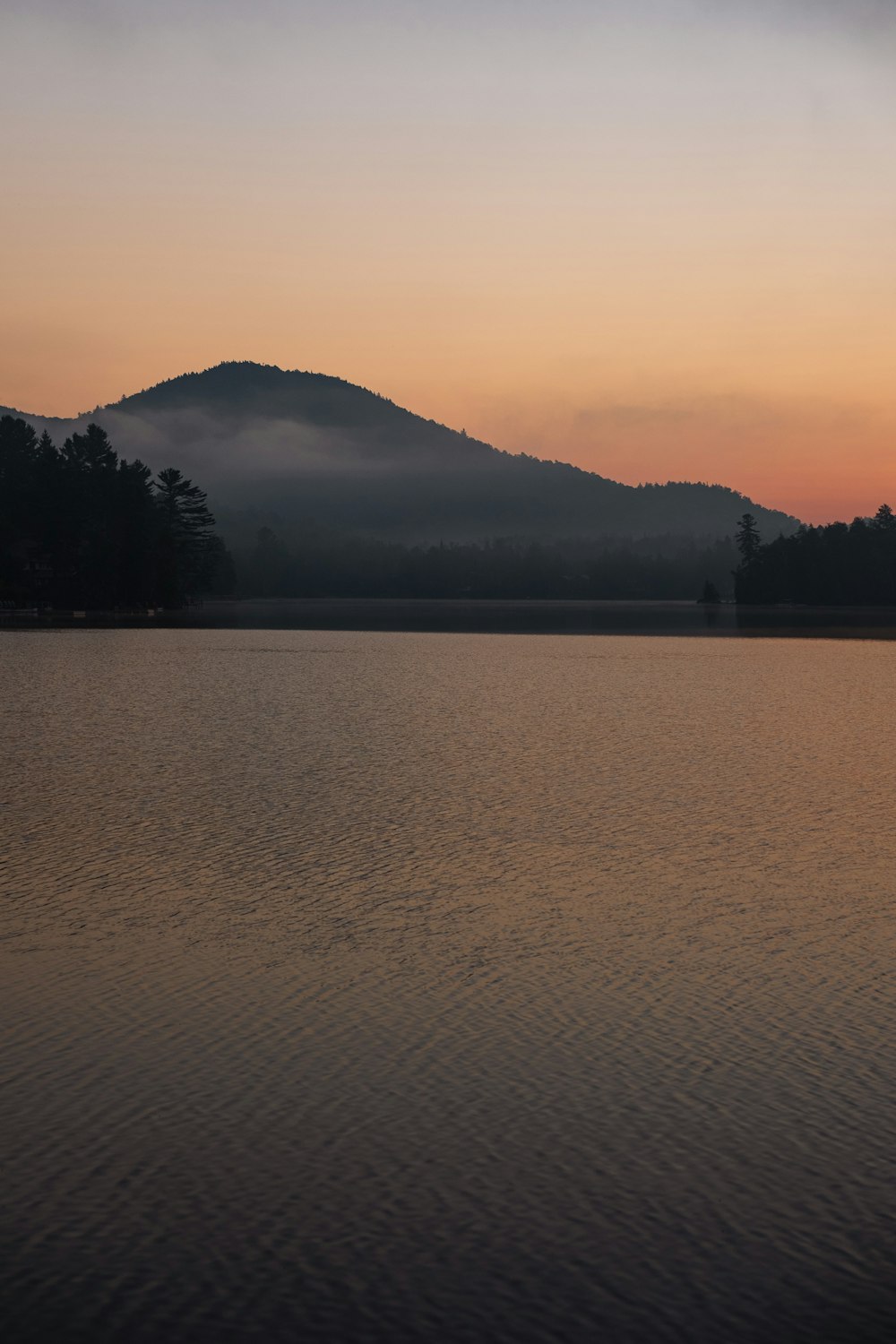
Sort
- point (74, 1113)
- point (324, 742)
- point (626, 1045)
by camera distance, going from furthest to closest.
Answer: point (324, 742)
point (626, 1045)
point (74, 1113)

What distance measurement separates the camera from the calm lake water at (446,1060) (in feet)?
28.7

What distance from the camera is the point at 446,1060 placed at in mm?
13156

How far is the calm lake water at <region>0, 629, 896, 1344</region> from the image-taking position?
875 centimetres

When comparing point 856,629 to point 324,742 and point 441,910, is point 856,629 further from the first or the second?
point 441,910

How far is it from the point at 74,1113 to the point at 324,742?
1210 inches

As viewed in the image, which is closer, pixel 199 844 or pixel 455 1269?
pixel 455 1269

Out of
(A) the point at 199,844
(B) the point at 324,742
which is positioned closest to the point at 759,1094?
(A) the point at 199,844

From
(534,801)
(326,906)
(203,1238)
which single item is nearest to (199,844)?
(326,906)

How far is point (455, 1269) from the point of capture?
8.94 m

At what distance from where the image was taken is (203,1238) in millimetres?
9336

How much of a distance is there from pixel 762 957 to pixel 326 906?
625 cm

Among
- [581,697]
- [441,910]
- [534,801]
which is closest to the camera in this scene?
[441,910]

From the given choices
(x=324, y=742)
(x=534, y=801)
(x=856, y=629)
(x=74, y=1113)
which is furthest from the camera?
(x=856, y=629)

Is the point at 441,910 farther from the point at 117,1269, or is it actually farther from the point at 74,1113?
the point at 117,1269
